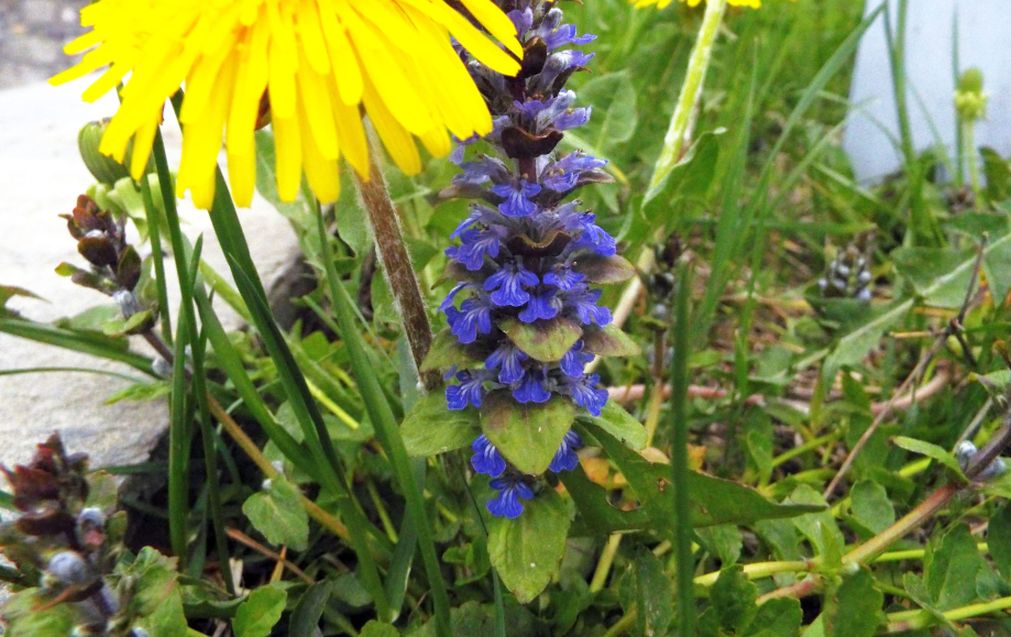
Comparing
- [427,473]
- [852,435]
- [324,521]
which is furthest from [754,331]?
[324,521]

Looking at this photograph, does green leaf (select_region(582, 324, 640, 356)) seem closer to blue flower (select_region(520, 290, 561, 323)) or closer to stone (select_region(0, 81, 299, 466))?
blue flower (select_region(520, 290, 561, 323))

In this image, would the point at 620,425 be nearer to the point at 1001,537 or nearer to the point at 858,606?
the point at 858,606

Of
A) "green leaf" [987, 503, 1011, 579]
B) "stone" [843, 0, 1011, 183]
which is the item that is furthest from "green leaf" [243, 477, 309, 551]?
"stone" [843, 0, 1011, 183]

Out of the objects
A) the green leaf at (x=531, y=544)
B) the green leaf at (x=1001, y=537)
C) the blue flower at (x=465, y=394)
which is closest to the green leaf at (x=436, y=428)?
the blue flower at (x=465, y=394)

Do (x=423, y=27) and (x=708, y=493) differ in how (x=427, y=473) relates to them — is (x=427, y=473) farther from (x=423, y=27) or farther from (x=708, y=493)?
(x=423, y=27)

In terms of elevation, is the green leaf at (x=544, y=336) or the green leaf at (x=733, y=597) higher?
the green leaf at (x=544, y=336)

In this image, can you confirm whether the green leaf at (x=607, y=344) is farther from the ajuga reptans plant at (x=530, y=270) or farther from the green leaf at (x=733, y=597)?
the green leaf at (x=733, y=597)

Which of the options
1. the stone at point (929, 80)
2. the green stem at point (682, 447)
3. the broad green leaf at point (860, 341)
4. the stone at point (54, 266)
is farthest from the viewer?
the stone at point (929, 80)
